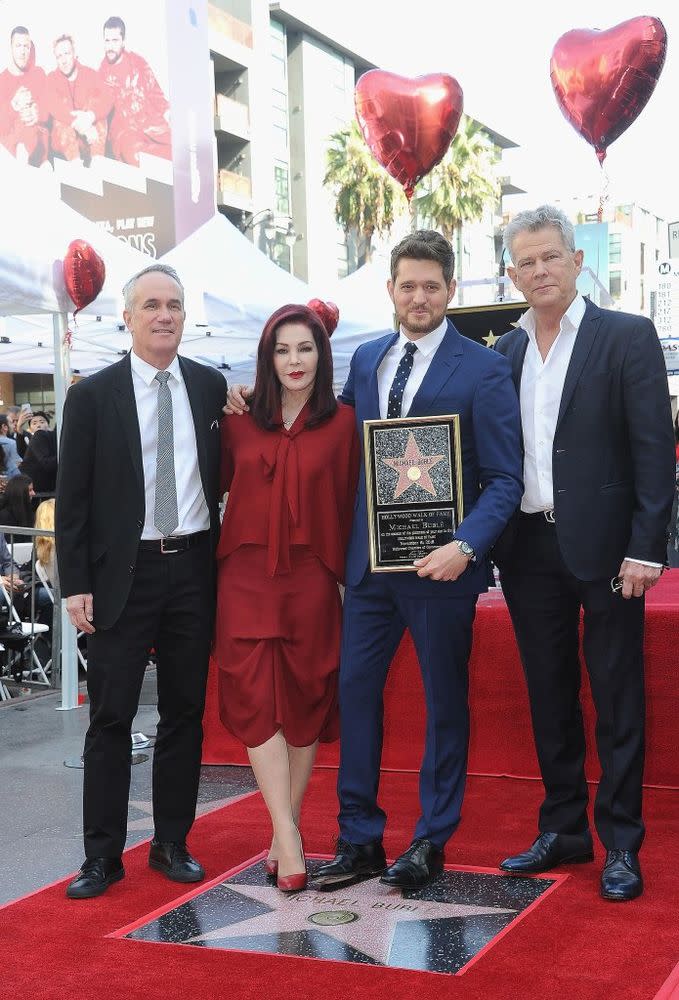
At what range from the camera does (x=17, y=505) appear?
9.29 meters

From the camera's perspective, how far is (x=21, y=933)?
10.8ft

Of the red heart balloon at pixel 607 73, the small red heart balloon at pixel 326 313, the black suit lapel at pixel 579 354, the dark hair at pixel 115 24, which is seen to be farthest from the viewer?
the dark hair at pixel 115 24

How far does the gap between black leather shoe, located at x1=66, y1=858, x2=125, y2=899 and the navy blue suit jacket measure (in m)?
1.18

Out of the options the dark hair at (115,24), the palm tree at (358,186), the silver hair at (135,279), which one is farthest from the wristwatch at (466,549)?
the palm tree at (358,186)

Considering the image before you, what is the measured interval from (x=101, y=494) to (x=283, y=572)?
0.63 metres

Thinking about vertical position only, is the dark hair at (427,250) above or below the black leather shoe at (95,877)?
above

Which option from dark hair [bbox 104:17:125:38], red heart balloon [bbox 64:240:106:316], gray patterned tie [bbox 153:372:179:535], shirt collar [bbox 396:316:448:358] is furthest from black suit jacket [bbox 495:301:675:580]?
dark hair [bbox 104:17:125:38]

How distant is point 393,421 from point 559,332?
0.59 meters

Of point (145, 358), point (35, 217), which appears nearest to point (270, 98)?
point (35, 217)

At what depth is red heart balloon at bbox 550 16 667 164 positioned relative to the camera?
710 centimetres

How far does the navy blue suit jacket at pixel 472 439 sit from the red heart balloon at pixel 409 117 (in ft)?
14.7

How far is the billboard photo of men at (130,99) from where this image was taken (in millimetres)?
33594

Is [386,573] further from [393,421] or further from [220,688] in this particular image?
[220,688]

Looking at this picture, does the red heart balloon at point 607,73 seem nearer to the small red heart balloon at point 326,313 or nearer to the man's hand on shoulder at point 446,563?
the small red heart balloon at point 326,313
